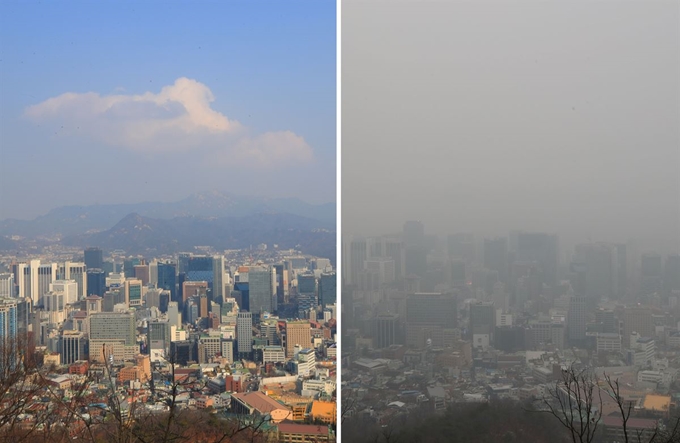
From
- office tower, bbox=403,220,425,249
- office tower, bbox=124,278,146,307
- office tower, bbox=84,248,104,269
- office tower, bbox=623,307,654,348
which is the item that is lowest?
office tower, bbox=623,307,654,348

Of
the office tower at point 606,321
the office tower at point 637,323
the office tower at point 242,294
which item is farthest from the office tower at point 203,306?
the office tower at point 637,323

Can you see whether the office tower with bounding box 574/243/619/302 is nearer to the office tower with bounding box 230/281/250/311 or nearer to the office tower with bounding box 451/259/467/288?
the office tower with bounding box 451/259/467/288

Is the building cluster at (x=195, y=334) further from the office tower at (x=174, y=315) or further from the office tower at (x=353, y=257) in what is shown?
the office tower at (x=353, y=257)

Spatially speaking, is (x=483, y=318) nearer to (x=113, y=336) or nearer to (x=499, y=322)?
(x=499, y=322)

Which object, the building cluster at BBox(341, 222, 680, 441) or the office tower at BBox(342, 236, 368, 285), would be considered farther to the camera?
the office tower at BBox(342, 236, 368, 285)

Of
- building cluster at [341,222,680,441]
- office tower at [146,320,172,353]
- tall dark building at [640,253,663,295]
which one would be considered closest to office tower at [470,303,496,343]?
building cluster at [341,222,680,441]

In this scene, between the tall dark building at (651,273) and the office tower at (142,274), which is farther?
the office tower at (142,274)

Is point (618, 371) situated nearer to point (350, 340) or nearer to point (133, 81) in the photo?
point (350, 340)
